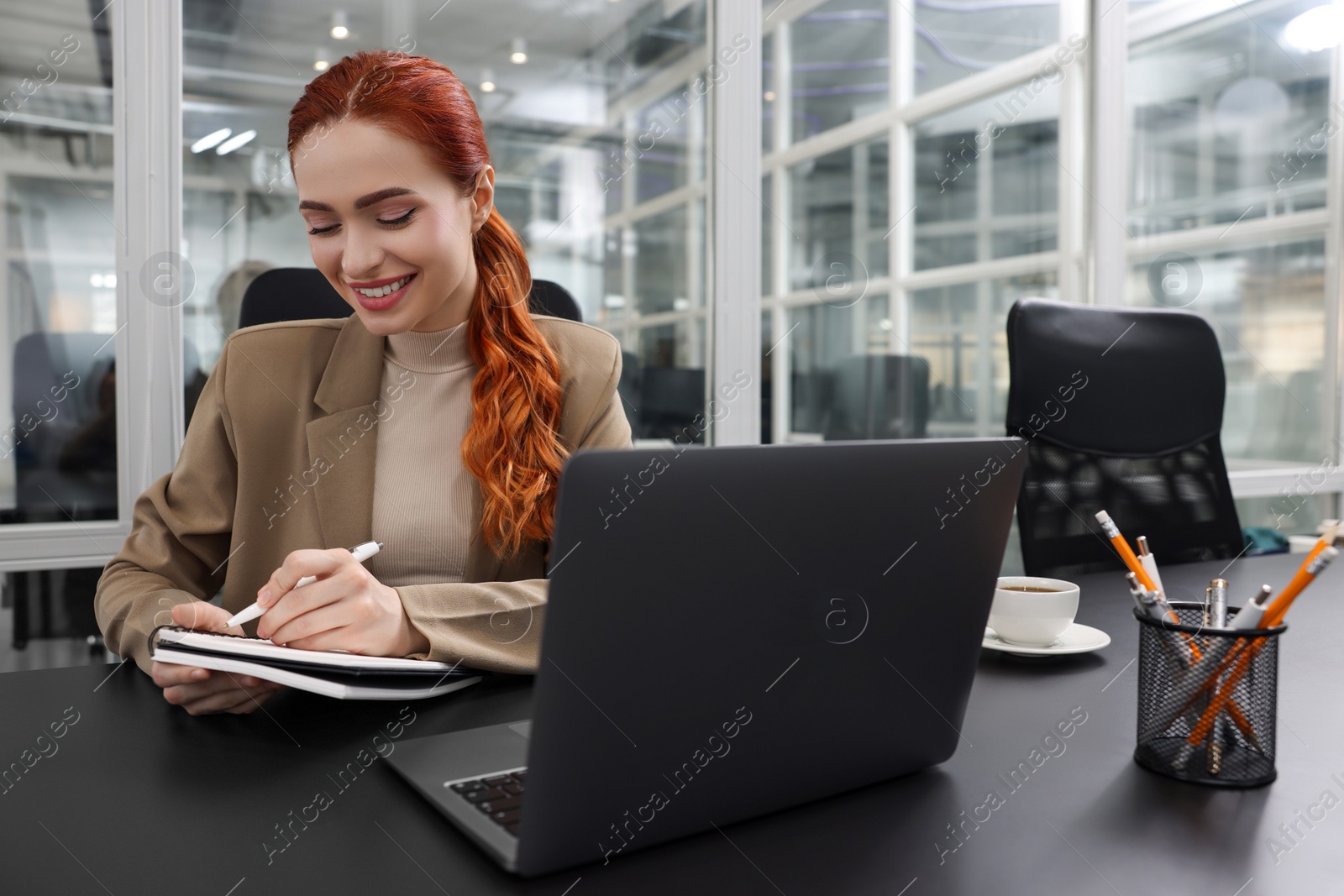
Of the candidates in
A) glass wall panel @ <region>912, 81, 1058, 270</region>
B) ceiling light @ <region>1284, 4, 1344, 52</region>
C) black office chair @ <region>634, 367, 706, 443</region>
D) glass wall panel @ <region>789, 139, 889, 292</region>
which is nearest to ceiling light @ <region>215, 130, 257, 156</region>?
black office chair @ <region>634, 367, 706, 443</region>

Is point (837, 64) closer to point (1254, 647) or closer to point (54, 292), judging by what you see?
point (54, 292)

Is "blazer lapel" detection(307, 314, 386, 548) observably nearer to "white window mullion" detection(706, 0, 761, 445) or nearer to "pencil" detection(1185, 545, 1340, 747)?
"pencil" detection(1185, 545, 1340, 747)

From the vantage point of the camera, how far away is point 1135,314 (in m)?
1.66

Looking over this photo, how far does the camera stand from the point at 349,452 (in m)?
1.17

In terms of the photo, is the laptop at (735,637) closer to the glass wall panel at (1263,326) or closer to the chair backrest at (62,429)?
the chair backrest at (62,429)

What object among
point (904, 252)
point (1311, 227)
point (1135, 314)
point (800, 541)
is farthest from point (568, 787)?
point (1311, 227)

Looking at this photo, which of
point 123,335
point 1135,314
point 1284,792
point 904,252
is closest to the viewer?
point 1284,792

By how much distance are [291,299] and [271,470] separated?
36cm

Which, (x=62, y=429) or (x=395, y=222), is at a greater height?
(x=395, y=222)

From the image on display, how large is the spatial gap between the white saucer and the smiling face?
2.55 feet

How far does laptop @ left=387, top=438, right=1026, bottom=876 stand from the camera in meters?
0.46

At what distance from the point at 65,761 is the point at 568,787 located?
0.42m

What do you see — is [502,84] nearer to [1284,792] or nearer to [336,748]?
[336,748]

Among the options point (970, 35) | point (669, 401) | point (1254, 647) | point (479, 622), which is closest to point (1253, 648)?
point (1254, 647)
